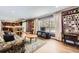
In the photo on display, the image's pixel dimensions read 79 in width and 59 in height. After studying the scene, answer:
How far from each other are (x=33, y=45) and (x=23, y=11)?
0.75 m

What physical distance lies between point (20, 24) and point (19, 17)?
0.15 m

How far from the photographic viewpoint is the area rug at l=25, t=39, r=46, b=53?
2977 millimetres

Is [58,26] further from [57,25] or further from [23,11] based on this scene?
[23,11]

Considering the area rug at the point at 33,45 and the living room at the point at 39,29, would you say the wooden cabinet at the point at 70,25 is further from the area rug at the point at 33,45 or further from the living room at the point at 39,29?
the area rug at the point at 33,45

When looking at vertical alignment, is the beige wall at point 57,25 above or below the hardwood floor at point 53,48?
above

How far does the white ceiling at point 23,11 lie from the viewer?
2.91 meters

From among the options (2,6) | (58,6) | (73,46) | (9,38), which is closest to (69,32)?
(73,46)

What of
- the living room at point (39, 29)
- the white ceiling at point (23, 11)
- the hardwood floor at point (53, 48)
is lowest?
the hardwood floor at point (53, 48)

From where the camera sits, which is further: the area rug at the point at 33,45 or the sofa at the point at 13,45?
the area rug at the point at 33,45

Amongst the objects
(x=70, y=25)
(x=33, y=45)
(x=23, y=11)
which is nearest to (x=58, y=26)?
(x=70, y=25)

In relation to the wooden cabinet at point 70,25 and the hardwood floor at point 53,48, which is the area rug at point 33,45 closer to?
the hardwood floor at point 53,48

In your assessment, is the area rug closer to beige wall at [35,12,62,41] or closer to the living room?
the living room

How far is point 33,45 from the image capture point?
9.93 ft

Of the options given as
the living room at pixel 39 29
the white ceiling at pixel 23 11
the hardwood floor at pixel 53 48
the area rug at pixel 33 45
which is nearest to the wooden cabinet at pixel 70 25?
the living room at pixel 39 29
